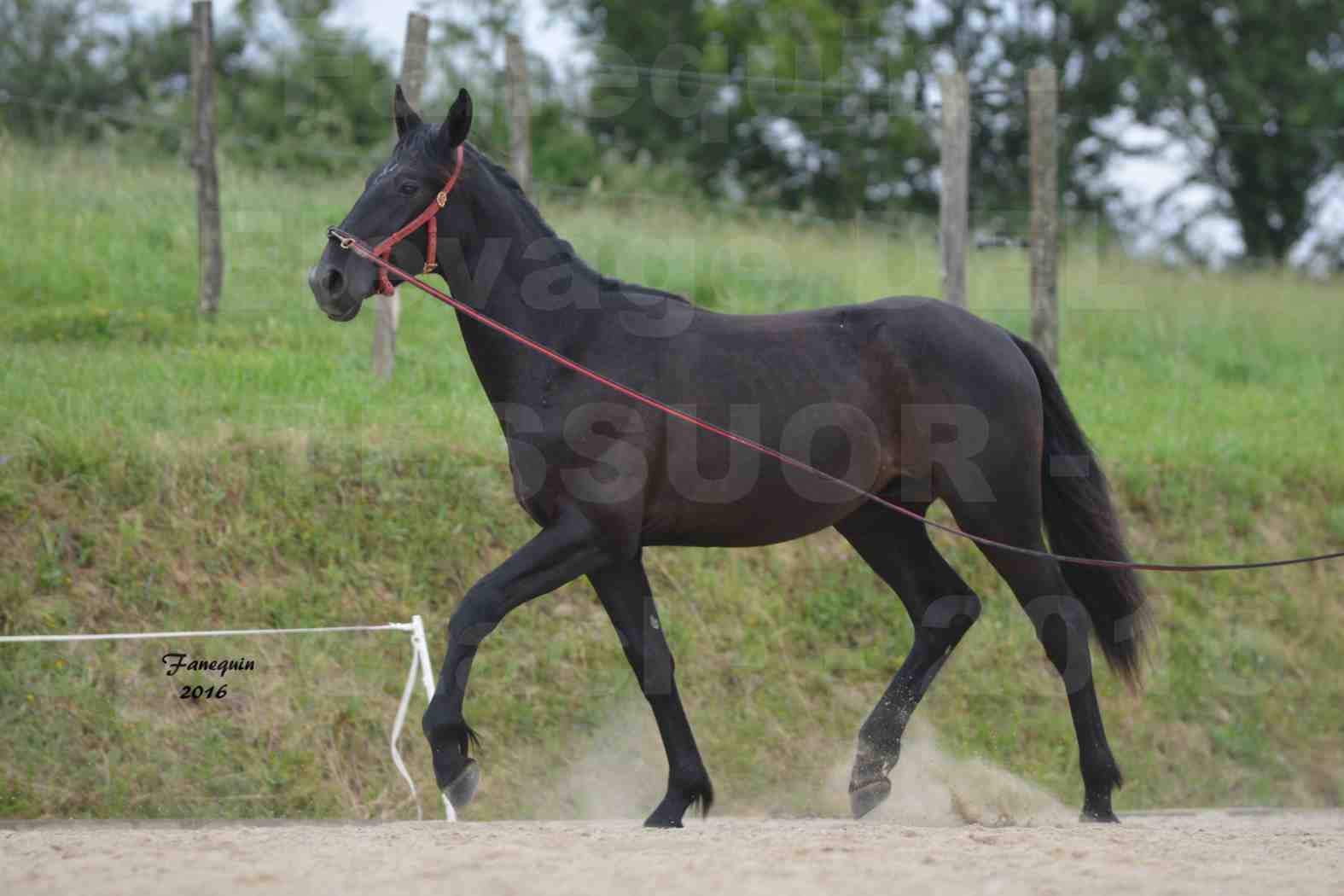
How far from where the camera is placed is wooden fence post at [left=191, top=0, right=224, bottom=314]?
10.8 m

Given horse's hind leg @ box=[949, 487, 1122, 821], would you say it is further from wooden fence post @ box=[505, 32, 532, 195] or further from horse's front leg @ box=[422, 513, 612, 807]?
wooden fence post @ box=[505, 32, 532, 195]

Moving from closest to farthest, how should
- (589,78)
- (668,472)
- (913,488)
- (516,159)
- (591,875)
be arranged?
(591,875)
(668,472)
(913,488)
(516,159)
(589,78)

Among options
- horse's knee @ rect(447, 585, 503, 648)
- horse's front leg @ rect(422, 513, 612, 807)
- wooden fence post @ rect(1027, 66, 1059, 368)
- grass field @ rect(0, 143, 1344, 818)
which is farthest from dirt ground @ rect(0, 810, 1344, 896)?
wooden fence post @ rect(1027, 66, 1059, 368)

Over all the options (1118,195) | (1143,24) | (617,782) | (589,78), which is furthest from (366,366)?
(1143,24)

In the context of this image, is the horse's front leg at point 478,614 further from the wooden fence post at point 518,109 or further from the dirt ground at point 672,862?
the wooden fence post at point 518,109

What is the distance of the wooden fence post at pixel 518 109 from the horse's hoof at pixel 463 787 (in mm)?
6090

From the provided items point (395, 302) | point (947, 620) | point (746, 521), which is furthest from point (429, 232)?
point (395, 302)

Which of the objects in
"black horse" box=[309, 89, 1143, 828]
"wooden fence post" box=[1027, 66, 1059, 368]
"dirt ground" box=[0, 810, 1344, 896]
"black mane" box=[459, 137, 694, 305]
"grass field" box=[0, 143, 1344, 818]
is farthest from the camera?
"wooden fence post" box=[1027, 66, 1059, 368]

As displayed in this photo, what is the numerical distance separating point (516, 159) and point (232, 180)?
5.56 metres

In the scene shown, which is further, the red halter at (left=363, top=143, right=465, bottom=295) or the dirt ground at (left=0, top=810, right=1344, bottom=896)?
the red halter at (left=363, top=143, right=465, bottom=295)

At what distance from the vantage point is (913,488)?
5859mm

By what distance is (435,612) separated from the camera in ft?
25.7

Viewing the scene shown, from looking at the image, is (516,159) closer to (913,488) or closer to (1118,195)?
(913,488)

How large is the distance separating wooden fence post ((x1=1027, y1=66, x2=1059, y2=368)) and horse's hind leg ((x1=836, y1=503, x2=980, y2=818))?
533cm
